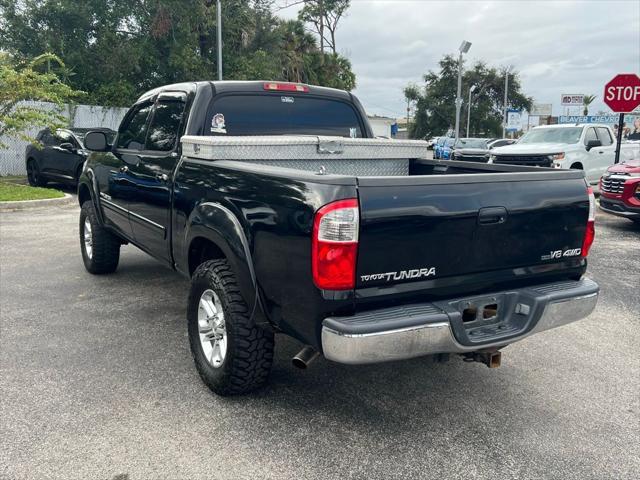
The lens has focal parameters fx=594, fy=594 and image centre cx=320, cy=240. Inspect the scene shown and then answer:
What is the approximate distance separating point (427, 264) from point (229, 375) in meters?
1.33

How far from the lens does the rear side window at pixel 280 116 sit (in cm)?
452

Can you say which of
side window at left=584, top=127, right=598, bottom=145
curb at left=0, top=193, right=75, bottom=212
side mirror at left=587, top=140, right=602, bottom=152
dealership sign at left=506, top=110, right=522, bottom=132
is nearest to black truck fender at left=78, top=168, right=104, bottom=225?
curb at left=0, top=193, right=75, bottom=212

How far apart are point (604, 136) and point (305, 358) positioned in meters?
14.2

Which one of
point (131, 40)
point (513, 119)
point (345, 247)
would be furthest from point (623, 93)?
point (513, 119)

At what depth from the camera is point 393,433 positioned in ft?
10.7

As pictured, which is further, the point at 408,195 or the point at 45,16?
the point at 45,16

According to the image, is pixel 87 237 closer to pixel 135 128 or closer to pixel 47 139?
pixel 135 128

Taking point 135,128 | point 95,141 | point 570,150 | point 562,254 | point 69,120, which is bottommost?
point 562,254

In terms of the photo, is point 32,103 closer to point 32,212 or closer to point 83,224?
point 32,212

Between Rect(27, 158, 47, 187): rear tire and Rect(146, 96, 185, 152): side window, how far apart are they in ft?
36.5

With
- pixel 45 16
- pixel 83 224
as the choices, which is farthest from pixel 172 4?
pixel 83 224

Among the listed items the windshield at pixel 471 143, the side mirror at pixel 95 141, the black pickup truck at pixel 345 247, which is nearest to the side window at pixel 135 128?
the side mirror at pixel 95 141

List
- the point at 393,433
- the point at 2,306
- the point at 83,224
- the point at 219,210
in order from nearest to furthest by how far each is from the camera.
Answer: the point at 393,433, the point at 219,210, the point at 2,306, the point at 83,224

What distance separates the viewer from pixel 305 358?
3.20 metres
